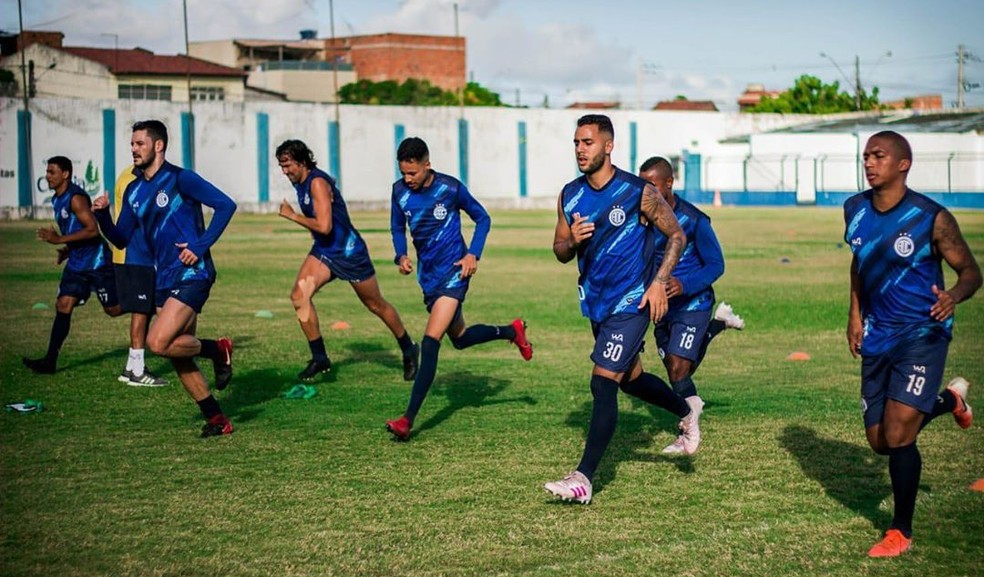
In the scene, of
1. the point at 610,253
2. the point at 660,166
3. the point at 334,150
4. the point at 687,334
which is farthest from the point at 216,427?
the point at 334,150

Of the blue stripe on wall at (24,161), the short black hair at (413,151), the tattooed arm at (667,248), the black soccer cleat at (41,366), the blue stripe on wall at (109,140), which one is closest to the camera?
the tattooed arm at (667,248)

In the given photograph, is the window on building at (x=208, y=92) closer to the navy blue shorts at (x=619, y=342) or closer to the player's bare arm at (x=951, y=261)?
the navy blue shorts at (x=619, y=342)

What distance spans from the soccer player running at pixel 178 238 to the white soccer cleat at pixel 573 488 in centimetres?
328

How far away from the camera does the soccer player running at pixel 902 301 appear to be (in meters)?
6.32

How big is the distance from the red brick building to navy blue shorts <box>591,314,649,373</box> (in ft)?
325

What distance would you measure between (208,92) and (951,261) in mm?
73763

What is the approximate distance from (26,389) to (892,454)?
26.7 ft

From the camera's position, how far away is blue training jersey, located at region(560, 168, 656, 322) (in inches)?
293

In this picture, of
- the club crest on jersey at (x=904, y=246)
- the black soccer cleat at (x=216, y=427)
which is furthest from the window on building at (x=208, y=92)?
the club crest on jersey at (x=904, y=246)

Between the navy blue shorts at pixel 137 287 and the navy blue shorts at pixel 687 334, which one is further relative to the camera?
the navy blue shorts at pixel 137 287

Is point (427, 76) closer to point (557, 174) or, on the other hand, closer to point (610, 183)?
point (557, 174)

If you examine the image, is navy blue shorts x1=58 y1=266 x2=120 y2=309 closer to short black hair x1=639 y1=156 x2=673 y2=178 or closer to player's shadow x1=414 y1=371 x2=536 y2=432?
player's shadow x1=414 y1=371 x2=536 y2=432

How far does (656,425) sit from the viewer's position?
31.9ft

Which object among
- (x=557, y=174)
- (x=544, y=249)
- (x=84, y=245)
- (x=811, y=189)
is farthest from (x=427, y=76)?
(x=84, y=245)
